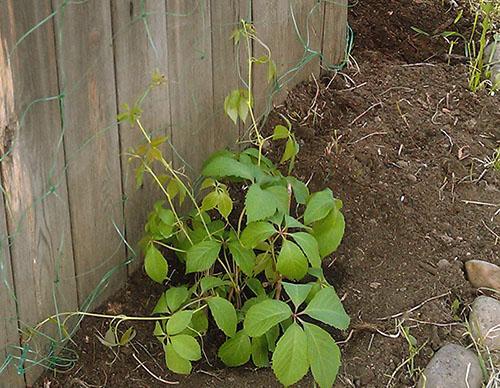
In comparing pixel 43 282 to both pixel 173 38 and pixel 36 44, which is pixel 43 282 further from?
pixel 173 38

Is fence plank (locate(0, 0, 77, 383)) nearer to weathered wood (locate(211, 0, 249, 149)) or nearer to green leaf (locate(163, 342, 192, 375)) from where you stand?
green leaf (locate(163, 342, 192, 375))

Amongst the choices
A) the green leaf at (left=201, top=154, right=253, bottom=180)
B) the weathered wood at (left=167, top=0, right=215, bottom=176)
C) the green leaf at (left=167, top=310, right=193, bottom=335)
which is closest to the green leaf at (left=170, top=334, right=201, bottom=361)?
the green leaf at (left=167, top=310, right=193, bottom=335)

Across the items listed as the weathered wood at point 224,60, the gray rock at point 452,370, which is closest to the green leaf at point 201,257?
the weathered wood at point 224,60

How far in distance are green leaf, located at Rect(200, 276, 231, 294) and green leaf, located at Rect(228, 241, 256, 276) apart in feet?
0.25

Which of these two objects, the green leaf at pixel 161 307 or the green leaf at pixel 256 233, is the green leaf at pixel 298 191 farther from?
the green leaf at pixel 161 307

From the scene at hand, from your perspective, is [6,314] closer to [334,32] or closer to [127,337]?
[127,337]

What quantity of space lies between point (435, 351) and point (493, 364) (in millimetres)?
178

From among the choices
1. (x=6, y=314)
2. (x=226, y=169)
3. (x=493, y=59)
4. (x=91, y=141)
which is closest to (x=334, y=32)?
(x=493, y=59)

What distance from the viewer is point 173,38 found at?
286 cm

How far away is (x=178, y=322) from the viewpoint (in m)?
2.57

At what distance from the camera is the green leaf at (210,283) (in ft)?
8.86

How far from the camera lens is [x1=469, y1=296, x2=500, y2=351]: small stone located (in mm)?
2906

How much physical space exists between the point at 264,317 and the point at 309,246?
0.23 m

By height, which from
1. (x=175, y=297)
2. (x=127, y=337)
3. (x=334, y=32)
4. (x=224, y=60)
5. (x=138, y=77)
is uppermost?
(x=138, y=77)
